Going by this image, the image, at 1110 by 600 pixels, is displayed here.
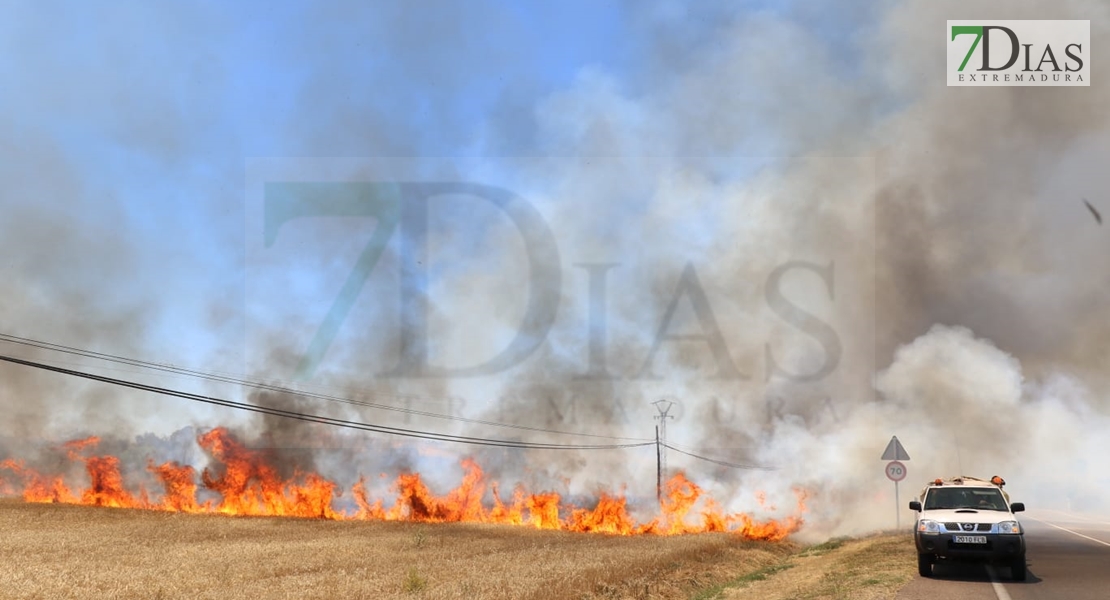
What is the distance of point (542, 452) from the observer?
216 feet

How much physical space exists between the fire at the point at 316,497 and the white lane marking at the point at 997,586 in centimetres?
3031

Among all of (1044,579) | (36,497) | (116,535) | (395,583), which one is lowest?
(36,497)

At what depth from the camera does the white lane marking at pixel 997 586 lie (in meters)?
14.1

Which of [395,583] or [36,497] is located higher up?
[395,583]

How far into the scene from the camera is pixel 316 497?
185 ft

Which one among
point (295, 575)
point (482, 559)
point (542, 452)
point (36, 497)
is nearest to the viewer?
point (295, 575)

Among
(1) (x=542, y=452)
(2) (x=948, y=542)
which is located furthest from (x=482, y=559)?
(1) (x=542, y=452)

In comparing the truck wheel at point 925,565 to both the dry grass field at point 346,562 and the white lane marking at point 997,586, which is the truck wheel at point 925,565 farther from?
the dry grass field at point 346,562

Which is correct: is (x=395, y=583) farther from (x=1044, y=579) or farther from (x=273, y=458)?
(x=273, y=458)

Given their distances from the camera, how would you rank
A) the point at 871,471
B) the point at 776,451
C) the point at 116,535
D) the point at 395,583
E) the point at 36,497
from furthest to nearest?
the point at 36,497 → the point at 776,451 → the point at 871,471 → the point at 116,535 → the point at 395,583

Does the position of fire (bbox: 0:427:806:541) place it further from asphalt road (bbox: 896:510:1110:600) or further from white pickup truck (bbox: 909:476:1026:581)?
white pickup truck (bbox: 909:476:1026:581)

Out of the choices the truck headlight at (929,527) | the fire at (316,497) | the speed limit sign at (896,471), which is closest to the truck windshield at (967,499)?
the truck headlight at (929,527)

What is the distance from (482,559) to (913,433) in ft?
110

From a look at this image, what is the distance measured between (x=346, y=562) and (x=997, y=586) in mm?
17859
